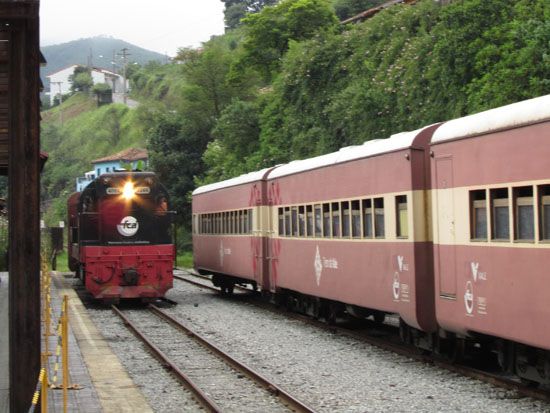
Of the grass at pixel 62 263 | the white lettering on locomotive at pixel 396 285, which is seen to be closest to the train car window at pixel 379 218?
the white lettering on locomotive at pixel 396 285

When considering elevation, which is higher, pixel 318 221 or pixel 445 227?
pixel 318 221

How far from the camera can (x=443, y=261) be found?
38.9 feet

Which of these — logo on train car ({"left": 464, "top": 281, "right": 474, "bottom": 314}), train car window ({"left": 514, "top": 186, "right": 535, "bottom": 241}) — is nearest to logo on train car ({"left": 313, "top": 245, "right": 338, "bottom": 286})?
logo on train car ({"left": 464, "top": 281, "right": 474, "bottom": 314})

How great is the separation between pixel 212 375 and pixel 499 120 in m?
5.21

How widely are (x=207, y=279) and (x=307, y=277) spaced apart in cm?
1699

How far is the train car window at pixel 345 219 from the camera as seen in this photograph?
1567 cm

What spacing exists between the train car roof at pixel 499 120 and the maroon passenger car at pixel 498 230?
0.04 feet

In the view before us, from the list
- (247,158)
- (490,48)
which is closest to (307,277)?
(490,48)

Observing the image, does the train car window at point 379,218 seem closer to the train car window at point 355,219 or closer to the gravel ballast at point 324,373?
the train car window at point 355,219

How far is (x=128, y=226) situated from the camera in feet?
80.5

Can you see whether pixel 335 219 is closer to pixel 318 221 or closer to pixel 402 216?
pixel 318 221

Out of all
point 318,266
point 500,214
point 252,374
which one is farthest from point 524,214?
point 318,266

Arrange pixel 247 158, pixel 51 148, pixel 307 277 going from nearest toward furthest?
pixel 307 277 → pixel 247 158 → pixel 51 148

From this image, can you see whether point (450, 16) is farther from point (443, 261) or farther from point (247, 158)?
point (247, 158)
